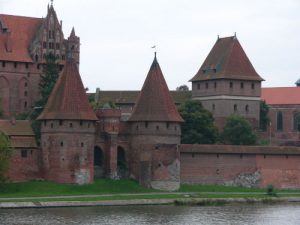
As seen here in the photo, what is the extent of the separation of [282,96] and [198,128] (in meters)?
33.7

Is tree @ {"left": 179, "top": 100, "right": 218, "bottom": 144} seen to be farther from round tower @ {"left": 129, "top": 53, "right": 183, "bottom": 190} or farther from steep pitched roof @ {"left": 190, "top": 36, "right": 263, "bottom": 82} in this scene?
round tower @ {"left": 129, "top": 53, "right": 183, "bottom": 190}

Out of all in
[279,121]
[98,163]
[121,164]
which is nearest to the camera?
[121,164]

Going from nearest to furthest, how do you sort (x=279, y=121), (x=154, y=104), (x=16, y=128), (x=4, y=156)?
(x=4, y=156) < (x=16, y=128) < (x=154, y=104) < (x=279, y=121)

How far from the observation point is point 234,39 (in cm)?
10525

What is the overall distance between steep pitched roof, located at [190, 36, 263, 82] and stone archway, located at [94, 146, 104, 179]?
22488 mm

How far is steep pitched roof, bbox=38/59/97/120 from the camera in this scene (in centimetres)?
7969

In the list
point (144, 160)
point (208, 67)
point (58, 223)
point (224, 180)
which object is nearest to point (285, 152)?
point (224, 180)

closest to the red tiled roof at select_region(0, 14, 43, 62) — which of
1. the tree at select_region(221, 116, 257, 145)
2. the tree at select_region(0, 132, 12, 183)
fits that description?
the tree at select_region(221, 116, 257, 145)

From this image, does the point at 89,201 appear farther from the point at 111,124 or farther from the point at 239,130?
the point at 239,130

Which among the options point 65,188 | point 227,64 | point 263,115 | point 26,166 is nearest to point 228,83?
point 227,64

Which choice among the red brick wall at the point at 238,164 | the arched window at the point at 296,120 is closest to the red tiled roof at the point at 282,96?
the arched window at the point at 296,120

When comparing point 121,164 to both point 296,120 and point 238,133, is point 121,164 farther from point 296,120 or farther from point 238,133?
point 296,120

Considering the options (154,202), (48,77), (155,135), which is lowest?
(154,202)

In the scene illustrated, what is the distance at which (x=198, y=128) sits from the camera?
94250mm
